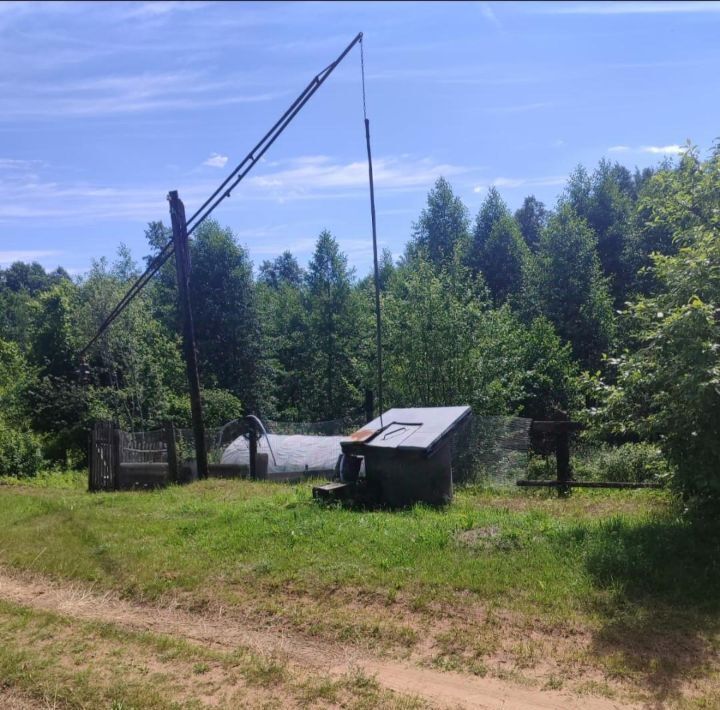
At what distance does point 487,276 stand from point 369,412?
23015 mm

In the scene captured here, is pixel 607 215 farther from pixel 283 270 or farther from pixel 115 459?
pixel 283 270

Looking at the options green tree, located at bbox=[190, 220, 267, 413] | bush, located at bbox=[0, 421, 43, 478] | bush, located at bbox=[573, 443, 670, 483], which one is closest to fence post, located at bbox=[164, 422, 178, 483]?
bush, located at bbox=[573, 443, 670, 483]

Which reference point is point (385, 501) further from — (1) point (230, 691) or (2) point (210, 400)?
(2) point (210, 400)

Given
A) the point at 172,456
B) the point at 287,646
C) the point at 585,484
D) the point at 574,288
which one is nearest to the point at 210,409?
the point at 172,456

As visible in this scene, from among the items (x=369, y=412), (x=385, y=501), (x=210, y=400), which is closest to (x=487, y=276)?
(x=210, y=400)

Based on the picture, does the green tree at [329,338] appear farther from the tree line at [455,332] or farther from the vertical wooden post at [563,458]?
the vertical wooden post at [563,458]

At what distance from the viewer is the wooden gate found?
13.8 meters

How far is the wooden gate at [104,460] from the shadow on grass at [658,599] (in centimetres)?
1020

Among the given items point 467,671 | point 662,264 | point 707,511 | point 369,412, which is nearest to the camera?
point 467,671

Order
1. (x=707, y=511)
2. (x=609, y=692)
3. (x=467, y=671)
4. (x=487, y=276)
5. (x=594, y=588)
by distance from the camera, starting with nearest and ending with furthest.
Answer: (x=609, y=692)
(x=467, y=671)
(x=594, y=588)
(x=707, y=511)
(x=487, y=276)

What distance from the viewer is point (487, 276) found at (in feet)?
124

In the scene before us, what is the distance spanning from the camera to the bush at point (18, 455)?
20.2 metres

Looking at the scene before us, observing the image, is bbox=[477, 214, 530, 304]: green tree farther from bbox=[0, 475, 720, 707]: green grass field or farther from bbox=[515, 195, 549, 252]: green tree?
bbox=[0, 475, 720, 707]: green grass field

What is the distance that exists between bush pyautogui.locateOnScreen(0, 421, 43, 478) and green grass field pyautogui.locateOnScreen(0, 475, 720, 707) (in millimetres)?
12591
